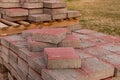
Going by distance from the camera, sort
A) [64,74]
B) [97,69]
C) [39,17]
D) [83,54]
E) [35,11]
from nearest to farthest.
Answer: [64,74]
[97,69]
[83,54]
[39,17]
[35,11]

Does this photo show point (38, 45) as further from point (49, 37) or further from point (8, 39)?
point (8, 39)

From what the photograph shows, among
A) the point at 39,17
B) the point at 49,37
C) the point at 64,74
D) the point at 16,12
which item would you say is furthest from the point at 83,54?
the point at 16,12

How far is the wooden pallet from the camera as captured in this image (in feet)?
14.5

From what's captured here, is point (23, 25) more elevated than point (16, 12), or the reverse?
point (16, 12)

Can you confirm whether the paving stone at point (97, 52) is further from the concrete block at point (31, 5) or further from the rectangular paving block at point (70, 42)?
the concrete block at point (31, 5)

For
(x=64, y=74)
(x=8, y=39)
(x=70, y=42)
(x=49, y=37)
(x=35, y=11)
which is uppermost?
(x=35, y=11)

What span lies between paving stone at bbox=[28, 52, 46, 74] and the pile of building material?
1612 mm

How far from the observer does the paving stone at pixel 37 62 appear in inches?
112

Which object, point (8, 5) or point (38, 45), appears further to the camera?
point (8, 5)

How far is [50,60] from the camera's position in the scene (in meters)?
2.64

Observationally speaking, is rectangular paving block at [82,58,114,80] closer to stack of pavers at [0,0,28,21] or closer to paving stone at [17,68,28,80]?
paving stone at [17,68,28,80]

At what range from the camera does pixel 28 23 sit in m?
4.71

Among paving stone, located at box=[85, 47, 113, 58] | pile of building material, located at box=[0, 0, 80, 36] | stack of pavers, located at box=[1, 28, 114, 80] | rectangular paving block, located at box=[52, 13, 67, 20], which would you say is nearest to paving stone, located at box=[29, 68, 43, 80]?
stack of pavers, located at box=[1, 28, 114, 80]

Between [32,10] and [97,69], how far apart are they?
2.75 meters
